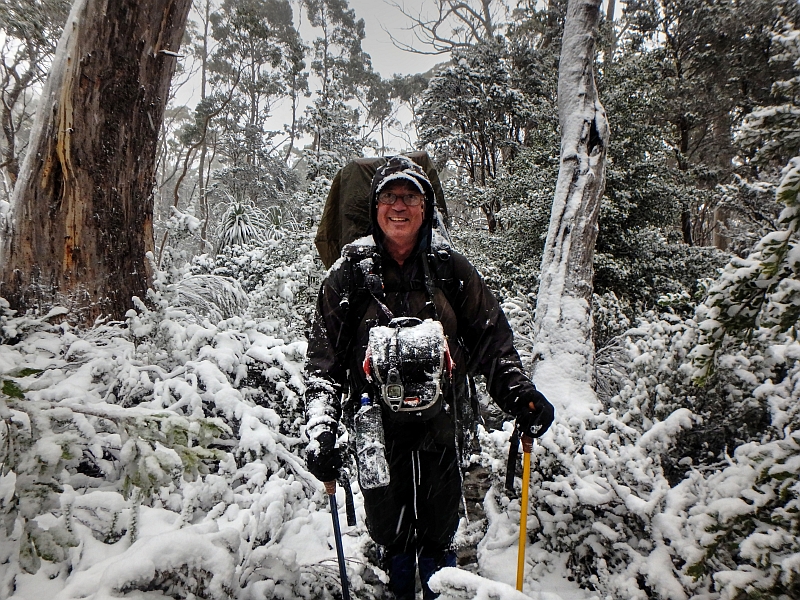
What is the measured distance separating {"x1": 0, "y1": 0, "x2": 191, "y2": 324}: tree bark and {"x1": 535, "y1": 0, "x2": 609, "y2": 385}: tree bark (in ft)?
12.4

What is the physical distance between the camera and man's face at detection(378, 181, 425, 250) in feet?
6.29

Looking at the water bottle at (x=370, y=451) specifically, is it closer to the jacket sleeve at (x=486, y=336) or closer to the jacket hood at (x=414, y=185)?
the jacket sleeve at (x=486, y=336)

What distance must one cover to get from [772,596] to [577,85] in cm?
490

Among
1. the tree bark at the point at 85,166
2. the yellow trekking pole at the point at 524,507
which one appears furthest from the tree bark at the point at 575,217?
the tree bark at the point at 85,166

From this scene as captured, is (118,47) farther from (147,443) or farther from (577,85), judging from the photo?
(577,85)

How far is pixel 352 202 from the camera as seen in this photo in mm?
2398

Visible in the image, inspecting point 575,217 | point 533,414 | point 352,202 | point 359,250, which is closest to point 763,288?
point 533,414

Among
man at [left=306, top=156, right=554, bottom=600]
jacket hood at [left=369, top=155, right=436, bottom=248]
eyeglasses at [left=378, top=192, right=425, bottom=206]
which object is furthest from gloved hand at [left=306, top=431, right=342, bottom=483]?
eyeglasses at [left=378, top=192, right=425, bottom=206]

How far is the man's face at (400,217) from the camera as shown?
6.29 feet

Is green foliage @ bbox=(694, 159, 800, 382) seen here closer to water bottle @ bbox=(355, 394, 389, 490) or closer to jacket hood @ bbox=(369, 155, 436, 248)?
jacket hood @ bbox=(369, 155, 436, 248)

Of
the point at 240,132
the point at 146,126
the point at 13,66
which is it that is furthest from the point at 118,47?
the point at 240,132

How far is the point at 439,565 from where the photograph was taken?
80.4 inches

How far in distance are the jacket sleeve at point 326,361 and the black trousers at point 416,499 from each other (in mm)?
328

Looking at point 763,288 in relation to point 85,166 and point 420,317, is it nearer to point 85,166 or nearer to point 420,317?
point 420,317
